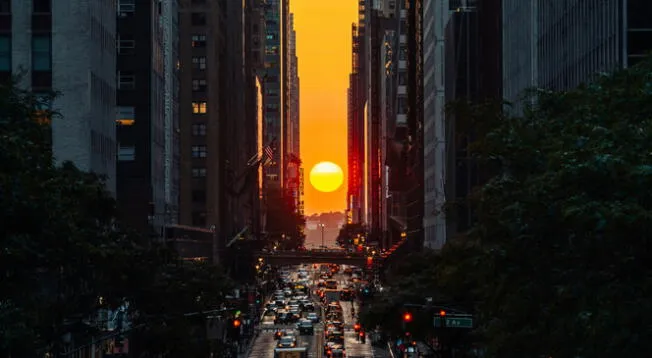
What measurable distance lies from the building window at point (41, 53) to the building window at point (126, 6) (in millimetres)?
35395

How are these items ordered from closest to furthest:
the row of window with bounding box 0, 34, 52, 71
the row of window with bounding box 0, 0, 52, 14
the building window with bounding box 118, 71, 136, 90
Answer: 1. the row of window with bounding box 0, 34, 52, 71
2. the row of window with bounding box 0, 0, 52, 14
3. the building window with bounding box 118, 71, 136, 90

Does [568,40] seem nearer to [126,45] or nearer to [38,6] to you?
[38,6]

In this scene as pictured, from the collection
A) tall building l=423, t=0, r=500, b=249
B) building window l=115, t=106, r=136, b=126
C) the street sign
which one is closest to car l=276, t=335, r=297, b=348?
tall building l=423, t=0, r=500, b=249

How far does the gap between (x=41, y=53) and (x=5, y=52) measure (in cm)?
203

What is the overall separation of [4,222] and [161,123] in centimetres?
9850

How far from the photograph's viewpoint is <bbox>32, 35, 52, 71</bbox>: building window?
9069 cm

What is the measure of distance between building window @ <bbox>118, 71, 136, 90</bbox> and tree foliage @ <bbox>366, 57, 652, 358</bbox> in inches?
3134

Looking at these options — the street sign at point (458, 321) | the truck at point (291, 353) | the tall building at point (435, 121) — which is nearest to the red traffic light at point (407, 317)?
the street sign at point (458, 321)

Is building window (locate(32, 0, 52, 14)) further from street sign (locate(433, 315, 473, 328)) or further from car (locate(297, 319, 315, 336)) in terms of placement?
car (locate(297, 319, 315, 336))

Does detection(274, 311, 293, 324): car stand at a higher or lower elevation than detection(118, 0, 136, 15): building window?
lower

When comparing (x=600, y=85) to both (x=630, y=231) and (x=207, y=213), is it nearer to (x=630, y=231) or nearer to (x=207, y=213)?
(x=630, y=231)

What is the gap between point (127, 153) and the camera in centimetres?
12706

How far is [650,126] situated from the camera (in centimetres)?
3741

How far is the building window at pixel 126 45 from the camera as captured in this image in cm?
12600
